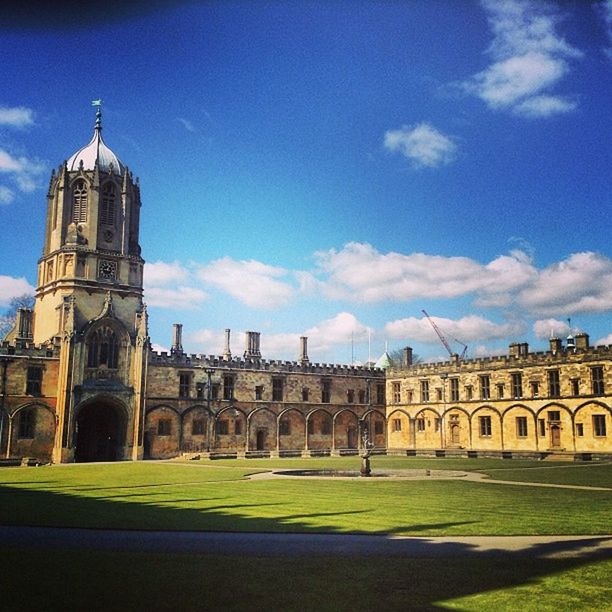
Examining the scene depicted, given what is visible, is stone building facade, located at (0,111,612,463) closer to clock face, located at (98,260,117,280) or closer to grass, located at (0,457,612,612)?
clock face, located at (98,260,117,280)

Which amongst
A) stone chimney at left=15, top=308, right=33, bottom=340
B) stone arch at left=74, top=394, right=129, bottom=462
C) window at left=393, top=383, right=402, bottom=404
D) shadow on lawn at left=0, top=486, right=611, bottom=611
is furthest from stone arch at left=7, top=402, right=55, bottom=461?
shadow on lawn at left=0, top=486, right=611, bottom=611

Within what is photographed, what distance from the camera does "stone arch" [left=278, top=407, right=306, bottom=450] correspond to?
61.6 m

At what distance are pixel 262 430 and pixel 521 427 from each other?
2187 centimetres

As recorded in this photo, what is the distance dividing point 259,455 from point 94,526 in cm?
3954

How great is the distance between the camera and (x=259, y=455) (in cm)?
5391

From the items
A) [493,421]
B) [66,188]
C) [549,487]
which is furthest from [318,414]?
[549,487]

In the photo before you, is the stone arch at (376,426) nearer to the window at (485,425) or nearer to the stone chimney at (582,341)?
the window at (485,425)

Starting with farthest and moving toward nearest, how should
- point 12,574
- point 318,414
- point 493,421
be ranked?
point 318,414 < point 493,421 < point 12,574

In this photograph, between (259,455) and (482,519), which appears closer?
(482,519)

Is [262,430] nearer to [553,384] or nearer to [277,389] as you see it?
[277,389]

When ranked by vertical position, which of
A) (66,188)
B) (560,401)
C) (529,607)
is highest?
(66,188)

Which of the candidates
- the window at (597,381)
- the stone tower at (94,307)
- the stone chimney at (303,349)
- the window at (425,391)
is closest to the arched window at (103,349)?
the stone tower at (94,307)

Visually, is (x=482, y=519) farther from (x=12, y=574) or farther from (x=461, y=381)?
(x=461, y=381)

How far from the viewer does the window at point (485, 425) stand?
195ft
